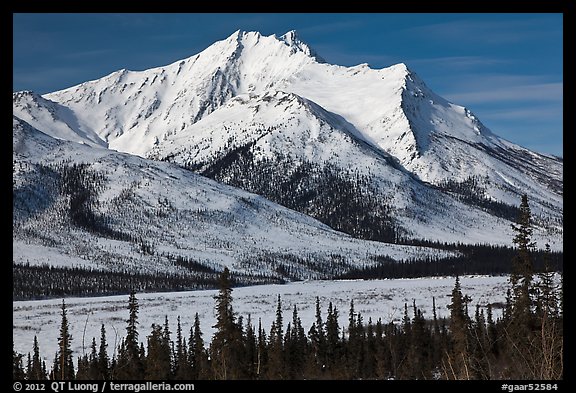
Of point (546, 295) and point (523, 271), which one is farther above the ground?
point (523, 271)

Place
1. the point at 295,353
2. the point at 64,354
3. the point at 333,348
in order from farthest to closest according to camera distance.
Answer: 1. the point at 333,348
2. the point at 295,353
3. the point at 64,354

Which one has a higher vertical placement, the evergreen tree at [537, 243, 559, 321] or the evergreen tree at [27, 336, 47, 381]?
the evergreen tree at [537, 243, 559, 321]

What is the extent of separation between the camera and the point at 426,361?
39938mm

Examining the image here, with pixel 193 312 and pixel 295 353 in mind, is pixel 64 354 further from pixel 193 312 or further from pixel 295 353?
pixel 193 312

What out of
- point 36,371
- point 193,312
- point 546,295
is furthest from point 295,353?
point 193,312

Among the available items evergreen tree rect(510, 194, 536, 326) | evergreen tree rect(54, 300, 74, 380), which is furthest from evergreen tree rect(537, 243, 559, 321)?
evergreen tree rect(54, 300, 74, 380)

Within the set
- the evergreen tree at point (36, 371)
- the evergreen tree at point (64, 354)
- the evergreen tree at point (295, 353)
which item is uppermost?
the evergreen tree at point (64, 354)

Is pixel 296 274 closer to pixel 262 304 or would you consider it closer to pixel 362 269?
pixel 362 269

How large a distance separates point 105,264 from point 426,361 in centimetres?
16570

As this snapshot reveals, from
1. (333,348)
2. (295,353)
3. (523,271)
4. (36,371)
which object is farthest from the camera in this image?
(333,348)

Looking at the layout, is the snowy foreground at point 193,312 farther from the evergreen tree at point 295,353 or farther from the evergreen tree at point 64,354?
the evergreen tree at point 64,354

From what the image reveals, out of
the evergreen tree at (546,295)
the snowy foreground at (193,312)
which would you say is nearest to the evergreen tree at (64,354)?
the evergreen tree at (546,295)

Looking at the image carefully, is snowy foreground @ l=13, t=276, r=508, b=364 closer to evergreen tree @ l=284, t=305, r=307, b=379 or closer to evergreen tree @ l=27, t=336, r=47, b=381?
evergreen tree @ l=284, t=305, r=307, b=379
